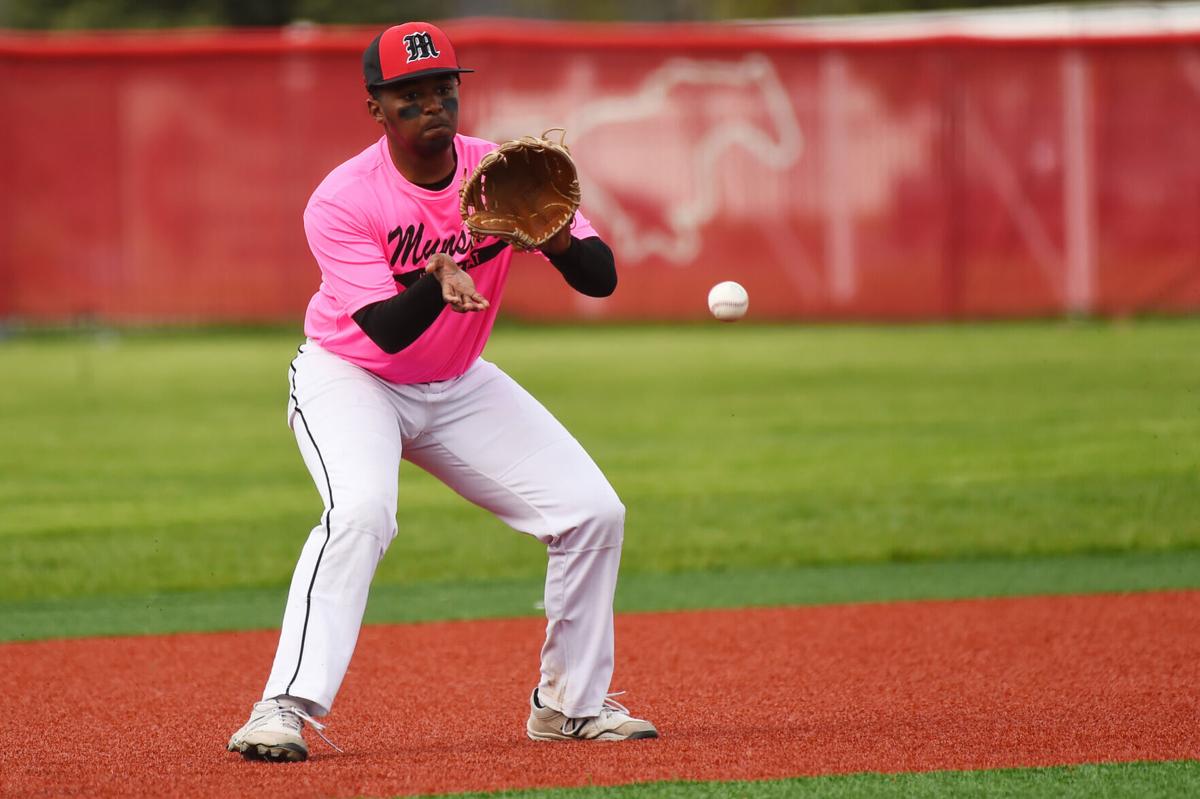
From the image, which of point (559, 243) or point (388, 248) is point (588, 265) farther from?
point (388, 248)

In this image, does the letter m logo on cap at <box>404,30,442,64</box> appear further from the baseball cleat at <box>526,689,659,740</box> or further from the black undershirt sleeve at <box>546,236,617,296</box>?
the baseball cleat at <box>526,689,659,740</box>

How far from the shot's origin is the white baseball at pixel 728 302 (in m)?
5.29

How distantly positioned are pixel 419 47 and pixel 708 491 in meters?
5.91

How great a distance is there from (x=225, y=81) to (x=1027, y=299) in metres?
9.45

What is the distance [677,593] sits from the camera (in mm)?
7965

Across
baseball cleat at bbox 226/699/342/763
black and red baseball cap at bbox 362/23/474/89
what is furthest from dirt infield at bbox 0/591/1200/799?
black and red baseball cap at bbox 362/23/474/89

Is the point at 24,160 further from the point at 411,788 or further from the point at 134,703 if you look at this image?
the point at 411,788

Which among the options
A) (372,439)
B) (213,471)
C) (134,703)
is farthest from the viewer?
(213,471)

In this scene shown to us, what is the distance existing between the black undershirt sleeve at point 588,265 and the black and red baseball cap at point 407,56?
57 cm

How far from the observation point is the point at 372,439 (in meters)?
4.65

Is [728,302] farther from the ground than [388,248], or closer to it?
closer to it

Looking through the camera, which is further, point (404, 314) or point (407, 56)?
point (407, 56)

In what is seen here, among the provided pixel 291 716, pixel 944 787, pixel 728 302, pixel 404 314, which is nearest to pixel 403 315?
pixel 404 314

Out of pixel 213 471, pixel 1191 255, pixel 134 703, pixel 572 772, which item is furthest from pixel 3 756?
pixel 1191 255
